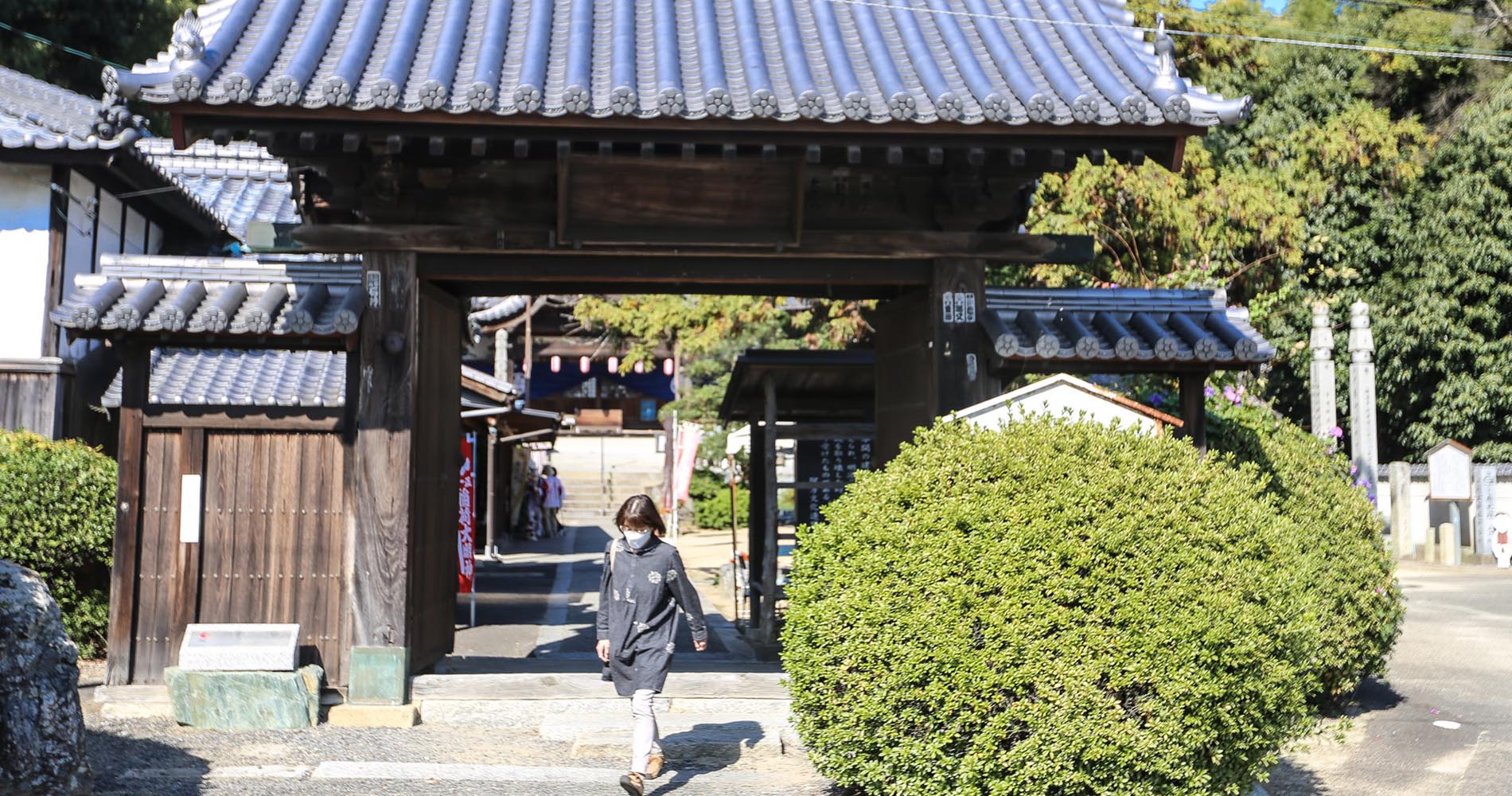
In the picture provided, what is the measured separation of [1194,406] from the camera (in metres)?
8.68

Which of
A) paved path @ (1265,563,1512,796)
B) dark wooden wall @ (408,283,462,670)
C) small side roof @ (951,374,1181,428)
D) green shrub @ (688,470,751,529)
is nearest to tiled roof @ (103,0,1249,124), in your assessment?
small side roof @ (951,374,1181,428)

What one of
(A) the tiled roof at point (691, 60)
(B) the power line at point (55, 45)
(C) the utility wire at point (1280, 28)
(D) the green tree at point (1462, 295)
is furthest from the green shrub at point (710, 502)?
(A) the tiled roof at point (691, 60)

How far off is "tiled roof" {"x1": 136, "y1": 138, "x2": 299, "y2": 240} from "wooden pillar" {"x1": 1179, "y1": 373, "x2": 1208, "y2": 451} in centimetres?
1302

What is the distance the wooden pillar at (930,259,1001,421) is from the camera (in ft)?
28.2

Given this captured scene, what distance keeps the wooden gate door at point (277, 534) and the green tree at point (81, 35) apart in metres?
17.5

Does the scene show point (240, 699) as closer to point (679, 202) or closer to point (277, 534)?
point (277, 534)

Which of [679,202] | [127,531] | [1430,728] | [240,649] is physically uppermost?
[679,202]

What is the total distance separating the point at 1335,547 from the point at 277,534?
301 inches

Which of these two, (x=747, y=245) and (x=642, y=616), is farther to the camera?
(x=747, y=245)

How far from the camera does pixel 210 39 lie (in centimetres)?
758

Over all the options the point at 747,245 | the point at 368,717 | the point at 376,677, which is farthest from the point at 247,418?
the point at 747,245

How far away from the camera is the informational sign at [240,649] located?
316 inches

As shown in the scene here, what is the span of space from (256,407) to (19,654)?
3133mm

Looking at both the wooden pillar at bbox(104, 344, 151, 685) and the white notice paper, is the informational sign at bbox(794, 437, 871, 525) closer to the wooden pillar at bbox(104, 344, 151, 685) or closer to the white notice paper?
the white notice paper
